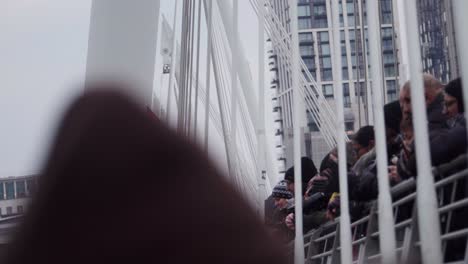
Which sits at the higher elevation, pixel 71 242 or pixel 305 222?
pixel 305 222

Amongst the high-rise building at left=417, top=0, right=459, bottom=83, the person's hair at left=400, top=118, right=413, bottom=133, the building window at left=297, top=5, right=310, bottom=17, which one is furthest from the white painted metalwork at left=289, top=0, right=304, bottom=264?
the building window at left=297, top=5, right=310, bottom=17

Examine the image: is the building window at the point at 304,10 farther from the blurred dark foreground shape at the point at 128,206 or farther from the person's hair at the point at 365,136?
the blurred dark foreground shape at the point at 128,206

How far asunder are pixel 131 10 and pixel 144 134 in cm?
560

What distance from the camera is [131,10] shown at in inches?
241

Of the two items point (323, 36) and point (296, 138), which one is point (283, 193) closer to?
point (296, 138)

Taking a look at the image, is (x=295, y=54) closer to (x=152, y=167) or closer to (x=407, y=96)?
(x=407, y=96)

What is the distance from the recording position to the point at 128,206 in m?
0.60

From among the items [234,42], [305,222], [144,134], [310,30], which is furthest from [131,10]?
[310,30]

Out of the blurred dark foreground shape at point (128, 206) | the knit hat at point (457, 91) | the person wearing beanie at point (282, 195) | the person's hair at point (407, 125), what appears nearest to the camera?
the blurred dark foreground shape at point (128, 206)

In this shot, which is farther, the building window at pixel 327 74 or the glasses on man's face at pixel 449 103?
the building window at pixel 327 74

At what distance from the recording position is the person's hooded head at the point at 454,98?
350 centimetres

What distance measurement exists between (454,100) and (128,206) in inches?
122

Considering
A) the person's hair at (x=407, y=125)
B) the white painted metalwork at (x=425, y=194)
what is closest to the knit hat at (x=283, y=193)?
the person's hair at (x=407, y=125)

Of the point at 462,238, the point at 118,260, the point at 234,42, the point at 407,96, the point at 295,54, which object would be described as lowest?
the point at 118,260
